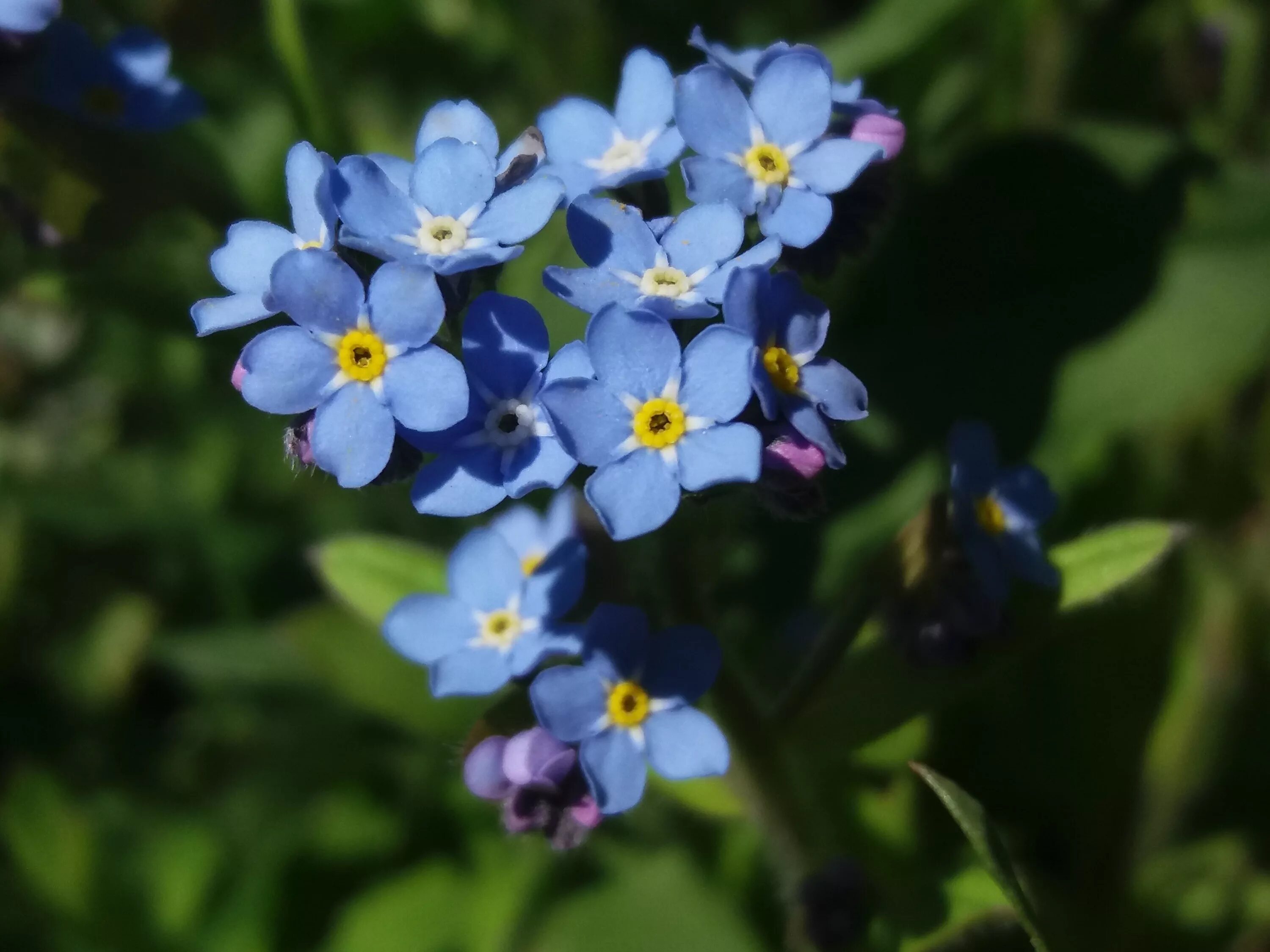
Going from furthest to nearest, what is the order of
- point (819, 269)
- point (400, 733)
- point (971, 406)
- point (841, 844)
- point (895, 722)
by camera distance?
point (400, 733) → point (971, 406) → point (841, 844) → point (895, 722) → point (819, 269)

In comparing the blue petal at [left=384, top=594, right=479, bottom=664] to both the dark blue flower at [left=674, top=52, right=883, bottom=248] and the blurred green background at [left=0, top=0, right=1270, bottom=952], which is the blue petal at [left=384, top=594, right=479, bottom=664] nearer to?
the blurred green background at [left=0, top=0, right=1270, bottom=952]

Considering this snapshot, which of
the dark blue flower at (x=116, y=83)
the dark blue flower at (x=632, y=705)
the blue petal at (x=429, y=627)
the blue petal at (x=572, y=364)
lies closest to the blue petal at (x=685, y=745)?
the dark blue flower at (x=632, y=705)

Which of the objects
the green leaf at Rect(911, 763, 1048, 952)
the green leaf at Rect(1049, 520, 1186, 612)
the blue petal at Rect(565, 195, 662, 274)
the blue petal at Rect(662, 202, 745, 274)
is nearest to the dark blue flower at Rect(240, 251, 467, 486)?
the blue petal at Rect(565, 195, 662, 274)

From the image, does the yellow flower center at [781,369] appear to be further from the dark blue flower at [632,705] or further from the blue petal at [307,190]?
the blue petal at [307,190]

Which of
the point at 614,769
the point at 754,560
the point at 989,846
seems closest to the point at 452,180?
the point at 614,769

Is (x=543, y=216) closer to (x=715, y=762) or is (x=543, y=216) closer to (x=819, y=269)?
(x=819, y=269)

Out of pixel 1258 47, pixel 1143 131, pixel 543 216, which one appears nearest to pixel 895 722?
pixel 543 216
